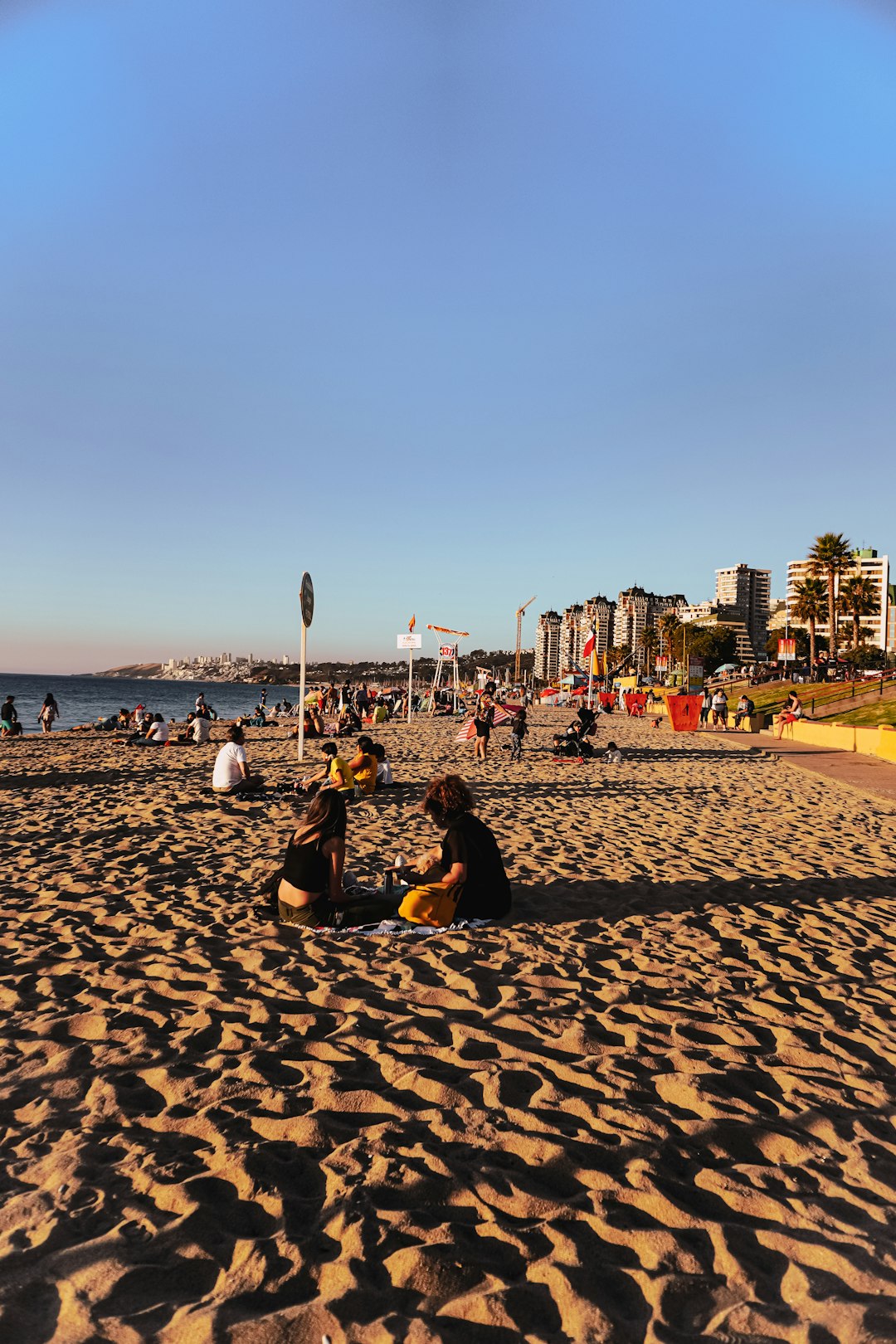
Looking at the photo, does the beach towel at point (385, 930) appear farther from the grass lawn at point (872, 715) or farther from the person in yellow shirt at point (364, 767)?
the grass lawn at point (872, 715)

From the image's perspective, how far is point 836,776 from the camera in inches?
589

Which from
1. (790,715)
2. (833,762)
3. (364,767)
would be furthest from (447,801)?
(790,715)

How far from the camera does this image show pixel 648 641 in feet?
415

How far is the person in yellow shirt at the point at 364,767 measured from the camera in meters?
10.8

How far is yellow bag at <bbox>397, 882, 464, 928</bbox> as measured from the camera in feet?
17.0

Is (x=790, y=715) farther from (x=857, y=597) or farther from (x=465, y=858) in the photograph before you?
(x=857, y=597)

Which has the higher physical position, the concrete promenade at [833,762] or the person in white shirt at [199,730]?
the person in white shirt at [199,730]

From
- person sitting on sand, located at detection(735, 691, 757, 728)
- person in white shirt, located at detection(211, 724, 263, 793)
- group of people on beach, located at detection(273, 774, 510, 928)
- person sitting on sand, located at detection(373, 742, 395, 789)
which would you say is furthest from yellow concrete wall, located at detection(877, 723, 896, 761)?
group of people on beach, located at detection(273, 774, 510, 928)

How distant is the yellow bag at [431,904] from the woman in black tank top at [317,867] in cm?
51

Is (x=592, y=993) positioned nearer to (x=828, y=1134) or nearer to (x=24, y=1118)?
(x=828, y=1134)

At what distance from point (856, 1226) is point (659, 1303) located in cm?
87

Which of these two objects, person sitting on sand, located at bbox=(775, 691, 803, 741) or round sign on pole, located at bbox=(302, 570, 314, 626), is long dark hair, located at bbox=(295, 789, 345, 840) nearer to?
round sign on pole, located at bbox=(302, 570, 314, 626)

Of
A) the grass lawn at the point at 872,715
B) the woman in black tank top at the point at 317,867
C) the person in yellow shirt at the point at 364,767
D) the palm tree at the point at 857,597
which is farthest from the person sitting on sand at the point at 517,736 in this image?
the palm tree at the point at 857,597

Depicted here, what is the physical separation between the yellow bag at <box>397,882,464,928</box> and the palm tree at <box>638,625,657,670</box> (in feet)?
409
